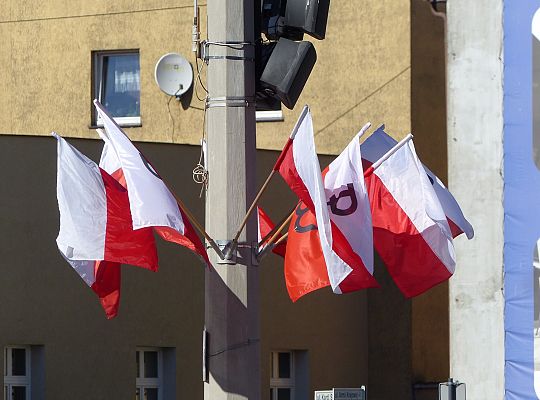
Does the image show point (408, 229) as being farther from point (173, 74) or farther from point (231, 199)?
point (173, 74)

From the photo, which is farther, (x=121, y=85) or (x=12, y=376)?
(x=121, y=85)

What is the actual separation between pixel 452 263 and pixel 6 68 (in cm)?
1359

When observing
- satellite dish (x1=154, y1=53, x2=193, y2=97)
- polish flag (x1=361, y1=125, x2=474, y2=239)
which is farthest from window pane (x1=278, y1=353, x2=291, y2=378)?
polish flag (x1=361, y1=125, x2=474, y2=239)

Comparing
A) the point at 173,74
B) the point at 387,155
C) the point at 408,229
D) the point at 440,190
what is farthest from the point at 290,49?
the point at 173,74

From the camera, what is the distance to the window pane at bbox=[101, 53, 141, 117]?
2261 cm

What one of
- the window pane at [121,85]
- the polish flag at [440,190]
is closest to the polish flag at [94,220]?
the polish flag at [440,190]

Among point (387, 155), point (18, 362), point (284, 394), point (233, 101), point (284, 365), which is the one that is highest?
point (233, 101)

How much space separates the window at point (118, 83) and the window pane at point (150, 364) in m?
5.44

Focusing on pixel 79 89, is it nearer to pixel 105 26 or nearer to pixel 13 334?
pixel 105 26

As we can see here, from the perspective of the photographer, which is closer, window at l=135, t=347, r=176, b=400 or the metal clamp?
the metal clamp

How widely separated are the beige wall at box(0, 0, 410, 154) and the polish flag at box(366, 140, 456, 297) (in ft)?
33.2

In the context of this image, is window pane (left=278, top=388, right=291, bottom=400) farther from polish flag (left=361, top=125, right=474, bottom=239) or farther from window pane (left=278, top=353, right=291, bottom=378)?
polish flag (left=361, top=125, right=474, bottom=239)

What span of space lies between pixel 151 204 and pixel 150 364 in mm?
8331

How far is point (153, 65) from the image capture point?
2241 cm
